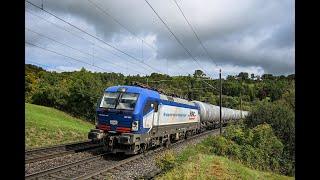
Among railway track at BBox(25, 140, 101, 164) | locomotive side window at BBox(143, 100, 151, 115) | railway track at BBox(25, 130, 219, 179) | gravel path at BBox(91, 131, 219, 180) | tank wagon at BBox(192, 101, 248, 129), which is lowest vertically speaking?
gravel path at BBox(91, 131, 219, 180)

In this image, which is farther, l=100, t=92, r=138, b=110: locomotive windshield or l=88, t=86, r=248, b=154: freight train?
l=100, t=92, r=138, b=110: locomotive windshield

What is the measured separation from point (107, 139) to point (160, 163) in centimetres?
478

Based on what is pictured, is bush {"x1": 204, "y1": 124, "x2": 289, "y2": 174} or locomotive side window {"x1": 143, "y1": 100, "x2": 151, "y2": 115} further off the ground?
locomotive side window {"x1": 143, "y1": 100, "x2": 151, "y2": 115}

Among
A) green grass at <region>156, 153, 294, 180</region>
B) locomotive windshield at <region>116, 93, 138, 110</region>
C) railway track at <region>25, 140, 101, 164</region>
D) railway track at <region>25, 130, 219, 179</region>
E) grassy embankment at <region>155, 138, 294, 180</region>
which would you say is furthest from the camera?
locomotive windshield at <region>116, 93, 138, 110</region>

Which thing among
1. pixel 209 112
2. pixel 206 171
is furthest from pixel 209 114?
pixel 206 171

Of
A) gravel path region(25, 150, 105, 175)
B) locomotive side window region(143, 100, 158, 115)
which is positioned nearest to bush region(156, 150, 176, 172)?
gravel path region(25, 150, 105, 175)

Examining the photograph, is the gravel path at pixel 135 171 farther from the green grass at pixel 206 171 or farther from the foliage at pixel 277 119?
the foliage at pixel 277 119

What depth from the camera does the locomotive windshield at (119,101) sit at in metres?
20.1

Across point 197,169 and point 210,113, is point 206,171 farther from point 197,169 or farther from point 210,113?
point 210,113

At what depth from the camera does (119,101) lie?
20.4m

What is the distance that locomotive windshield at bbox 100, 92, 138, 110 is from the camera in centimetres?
2011

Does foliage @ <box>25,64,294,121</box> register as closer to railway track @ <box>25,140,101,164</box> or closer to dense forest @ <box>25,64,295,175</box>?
dense forest @ <box>25,64,295,175</box>
